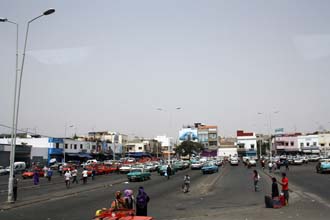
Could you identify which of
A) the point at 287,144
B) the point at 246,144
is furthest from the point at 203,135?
the point at 287,144

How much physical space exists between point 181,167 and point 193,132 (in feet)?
253

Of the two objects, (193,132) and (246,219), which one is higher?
(193,132)

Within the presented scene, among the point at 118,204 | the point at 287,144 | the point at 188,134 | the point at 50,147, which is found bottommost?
the point at 118,204

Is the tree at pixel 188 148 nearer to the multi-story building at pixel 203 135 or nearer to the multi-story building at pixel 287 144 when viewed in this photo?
the multi-story building at pixel 203 135

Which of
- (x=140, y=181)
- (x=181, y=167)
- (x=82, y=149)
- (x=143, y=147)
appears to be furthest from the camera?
(x=143, y=147)

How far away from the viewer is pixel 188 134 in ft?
460

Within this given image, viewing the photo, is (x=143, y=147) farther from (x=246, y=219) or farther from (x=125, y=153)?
(x=246, y=219)

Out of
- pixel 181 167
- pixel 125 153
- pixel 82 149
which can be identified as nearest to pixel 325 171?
pixel 181 167

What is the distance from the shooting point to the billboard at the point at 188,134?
140 meters

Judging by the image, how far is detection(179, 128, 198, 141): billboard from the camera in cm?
13975

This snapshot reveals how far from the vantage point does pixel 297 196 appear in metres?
21.0

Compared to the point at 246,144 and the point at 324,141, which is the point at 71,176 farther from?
the point at 246,144

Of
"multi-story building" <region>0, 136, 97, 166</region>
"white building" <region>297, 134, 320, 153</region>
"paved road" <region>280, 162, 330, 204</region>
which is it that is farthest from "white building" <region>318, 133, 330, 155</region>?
"paved road" <region>280, 162, 330, 204</region>

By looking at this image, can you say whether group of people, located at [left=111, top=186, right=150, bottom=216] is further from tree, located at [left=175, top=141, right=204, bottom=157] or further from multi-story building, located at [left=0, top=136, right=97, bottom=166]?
tree, located at [left=175, top=141, right=204, bottom=157]
